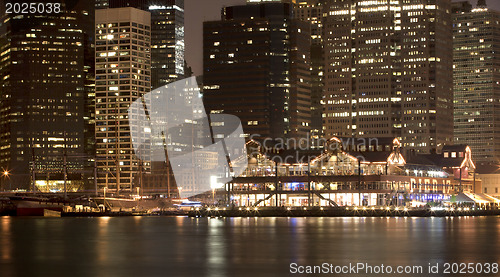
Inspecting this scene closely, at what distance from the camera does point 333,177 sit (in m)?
181

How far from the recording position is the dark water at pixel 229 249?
6944cm

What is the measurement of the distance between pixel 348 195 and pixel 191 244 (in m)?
92.4

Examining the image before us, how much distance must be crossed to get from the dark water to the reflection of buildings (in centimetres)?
6083

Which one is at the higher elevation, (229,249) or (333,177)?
(333,177)

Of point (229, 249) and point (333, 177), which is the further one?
point (333, 177)

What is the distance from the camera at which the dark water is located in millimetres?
69438

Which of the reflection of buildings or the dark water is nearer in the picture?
the dark water

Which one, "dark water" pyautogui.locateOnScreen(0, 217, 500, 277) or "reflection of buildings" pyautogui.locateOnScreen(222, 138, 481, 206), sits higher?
"reflection of buildings" pyautogui.locateOnScreen(222, 138, 481, 206)

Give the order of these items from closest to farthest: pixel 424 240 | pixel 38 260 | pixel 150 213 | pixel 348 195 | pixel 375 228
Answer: pixel 38 260 < pixel 424 240 < pixel 375 228 < pixel 348 195 < pixel 150 213

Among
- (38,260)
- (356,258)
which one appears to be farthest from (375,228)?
(38,260)

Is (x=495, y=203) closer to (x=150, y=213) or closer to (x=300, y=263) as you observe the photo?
(x=150, y=213)

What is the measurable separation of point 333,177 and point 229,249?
97.8 metres

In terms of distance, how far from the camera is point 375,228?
4628 inches

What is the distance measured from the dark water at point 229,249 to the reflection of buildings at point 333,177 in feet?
200
